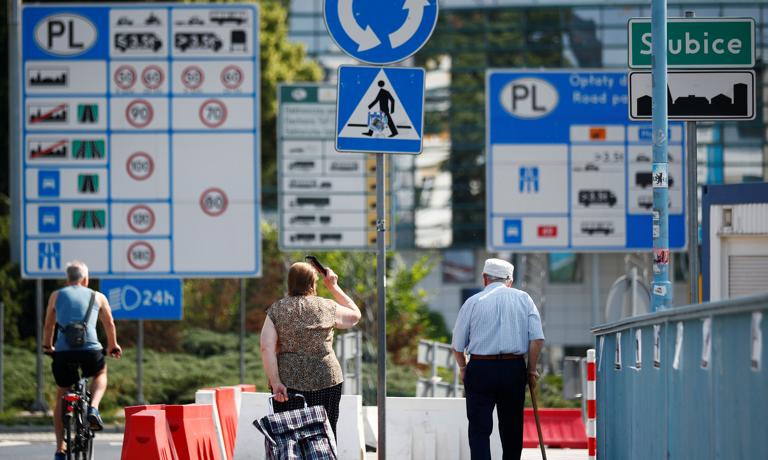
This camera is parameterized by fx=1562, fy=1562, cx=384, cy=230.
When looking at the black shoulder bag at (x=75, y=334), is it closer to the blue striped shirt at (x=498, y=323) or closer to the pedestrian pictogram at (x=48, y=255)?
the blue striped shirt at (x=498, y=323)

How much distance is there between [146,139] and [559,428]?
327 inches

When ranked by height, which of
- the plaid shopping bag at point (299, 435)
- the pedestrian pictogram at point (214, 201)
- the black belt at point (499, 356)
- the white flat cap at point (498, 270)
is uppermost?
the pedestrian pictogram at point (214, 201)

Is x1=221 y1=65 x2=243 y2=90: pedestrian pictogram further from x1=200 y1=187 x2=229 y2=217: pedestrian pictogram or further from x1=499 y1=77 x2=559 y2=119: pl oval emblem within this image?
x1=499 y1=77 x2=559 y2=119: pl oval emblem

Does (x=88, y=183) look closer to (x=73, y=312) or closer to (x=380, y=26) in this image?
(x=73, y=312)

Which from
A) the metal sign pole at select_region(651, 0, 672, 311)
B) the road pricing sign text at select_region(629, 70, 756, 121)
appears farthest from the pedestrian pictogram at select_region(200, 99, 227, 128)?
the metal sign pole at select_region(651, 0, 672, 311)

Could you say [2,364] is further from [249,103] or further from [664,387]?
[664,387]

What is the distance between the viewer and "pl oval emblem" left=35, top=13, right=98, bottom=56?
2380 cm

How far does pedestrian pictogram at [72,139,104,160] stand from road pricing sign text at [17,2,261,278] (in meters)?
0.02

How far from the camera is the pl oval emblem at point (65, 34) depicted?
2380cm

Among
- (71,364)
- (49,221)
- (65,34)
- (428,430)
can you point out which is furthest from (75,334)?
(65,34)

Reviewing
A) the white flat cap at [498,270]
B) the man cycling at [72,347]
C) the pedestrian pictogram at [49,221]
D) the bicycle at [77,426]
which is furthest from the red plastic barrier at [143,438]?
the pedestrian pictogram at [49,221]

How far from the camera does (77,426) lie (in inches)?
502

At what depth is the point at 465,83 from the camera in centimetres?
5709

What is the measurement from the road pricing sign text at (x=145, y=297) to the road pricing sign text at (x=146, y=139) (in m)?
0.16
